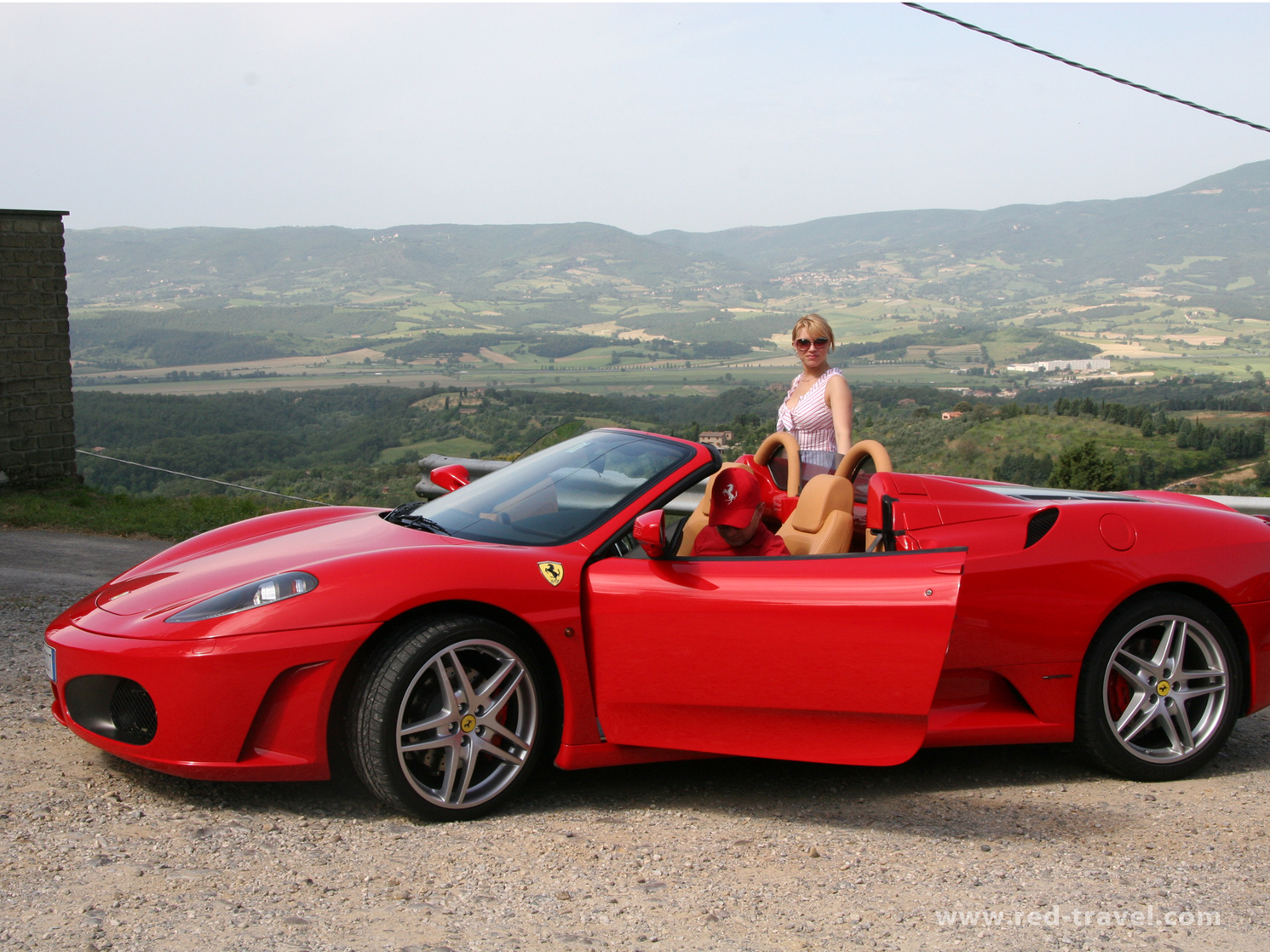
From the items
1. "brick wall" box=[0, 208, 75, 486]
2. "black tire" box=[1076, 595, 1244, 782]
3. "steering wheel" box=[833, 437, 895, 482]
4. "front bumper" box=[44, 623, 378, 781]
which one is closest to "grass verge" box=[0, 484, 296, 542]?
"brick wall" box=[0, 208, 75, 486]

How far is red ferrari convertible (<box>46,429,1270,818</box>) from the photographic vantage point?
3211 mm

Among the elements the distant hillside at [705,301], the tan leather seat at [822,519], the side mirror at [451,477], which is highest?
the distant hillside at [705,301]

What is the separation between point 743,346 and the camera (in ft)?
197

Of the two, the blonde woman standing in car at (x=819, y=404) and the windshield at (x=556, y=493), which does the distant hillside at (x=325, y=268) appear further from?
the windshield at (x=556, y=493)

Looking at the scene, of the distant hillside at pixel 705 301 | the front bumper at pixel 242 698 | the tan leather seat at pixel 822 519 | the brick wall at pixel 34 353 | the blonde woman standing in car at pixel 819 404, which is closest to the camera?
the front bumper at pixel 242 698

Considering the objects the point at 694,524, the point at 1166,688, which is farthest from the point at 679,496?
the point at 1166,688

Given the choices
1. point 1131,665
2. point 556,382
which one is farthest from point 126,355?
point 1131,665

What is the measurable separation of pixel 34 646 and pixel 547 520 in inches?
129

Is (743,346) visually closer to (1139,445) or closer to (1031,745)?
(1139,445)

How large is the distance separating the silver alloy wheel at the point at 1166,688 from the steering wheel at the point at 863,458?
1.18 meters

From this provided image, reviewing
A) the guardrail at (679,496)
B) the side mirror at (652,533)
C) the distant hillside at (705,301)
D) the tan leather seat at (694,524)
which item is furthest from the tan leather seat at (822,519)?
the distant hillside at (705,301)

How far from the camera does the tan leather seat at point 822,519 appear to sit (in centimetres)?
406

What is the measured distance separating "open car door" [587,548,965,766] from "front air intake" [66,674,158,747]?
1.48 metres

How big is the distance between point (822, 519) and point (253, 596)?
87.5 inches
